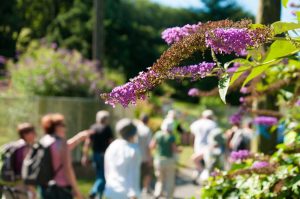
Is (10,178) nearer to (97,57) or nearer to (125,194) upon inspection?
(125,194)

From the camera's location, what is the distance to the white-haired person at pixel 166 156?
12.2 m

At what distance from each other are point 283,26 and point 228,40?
0.72 ft

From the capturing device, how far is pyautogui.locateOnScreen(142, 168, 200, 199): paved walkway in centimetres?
1366

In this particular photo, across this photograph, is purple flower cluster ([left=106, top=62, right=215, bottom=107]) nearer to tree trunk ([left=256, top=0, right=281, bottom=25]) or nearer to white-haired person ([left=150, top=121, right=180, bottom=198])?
tree trunk ([left=256, top=0, right=281, bottom=25])

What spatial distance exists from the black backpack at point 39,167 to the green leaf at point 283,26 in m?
5.74

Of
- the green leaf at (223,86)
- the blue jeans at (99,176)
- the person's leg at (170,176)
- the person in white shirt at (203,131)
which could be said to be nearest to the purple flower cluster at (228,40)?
the green leaf at (223,86)

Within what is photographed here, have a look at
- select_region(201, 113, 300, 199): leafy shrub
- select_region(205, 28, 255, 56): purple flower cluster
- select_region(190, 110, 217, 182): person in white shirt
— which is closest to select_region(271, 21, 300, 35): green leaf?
select_region(205, 28, 255, 56): purple flower cluster

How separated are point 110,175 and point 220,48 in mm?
5400

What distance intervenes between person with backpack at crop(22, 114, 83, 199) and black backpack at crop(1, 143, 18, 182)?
25cm

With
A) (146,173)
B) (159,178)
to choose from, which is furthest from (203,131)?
(159,178)

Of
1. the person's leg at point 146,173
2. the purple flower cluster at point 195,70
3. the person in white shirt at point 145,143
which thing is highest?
the purple flower cluster at point 195,70

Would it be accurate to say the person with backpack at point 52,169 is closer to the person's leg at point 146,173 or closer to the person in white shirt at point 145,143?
the person in white shirt at point 145,143

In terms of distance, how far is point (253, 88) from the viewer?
15.7ft

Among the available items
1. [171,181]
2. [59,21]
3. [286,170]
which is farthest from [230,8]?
[286,170]
